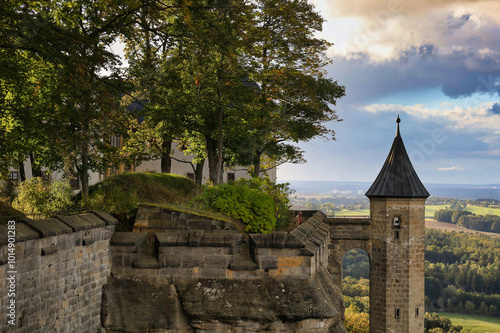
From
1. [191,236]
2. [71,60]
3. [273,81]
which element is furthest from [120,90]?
[273,81]

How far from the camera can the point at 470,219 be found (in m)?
99.9

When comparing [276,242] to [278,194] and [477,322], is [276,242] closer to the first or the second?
[278,194]

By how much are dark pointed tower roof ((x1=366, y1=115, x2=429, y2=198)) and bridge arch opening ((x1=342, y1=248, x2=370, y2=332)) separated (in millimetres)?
13399

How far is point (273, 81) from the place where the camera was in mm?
22078

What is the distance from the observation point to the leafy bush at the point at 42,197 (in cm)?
1014

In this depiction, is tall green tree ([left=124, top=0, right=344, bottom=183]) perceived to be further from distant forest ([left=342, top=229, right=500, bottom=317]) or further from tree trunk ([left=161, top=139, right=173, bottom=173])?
distant forest ([left=342, top=229, right=500, bottom=317])

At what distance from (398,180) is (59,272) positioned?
20.0m

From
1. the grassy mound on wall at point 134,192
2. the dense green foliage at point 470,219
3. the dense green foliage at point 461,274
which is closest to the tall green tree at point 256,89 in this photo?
the grassy mound on wall at point 134,192

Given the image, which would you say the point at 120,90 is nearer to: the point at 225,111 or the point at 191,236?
the point at 191,236

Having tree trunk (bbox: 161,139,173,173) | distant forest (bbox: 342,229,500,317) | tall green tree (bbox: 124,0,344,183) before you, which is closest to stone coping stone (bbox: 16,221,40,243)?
tall green tree (bbox: 124,0,344,183)

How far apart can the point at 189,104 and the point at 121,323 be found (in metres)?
10.5

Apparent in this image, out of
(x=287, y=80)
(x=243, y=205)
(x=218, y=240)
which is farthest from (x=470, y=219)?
(x=218, y=240)

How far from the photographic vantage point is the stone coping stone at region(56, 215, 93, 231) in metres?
8.55

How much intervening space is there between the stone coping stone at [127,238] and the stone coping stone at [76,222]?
3.88 ft
